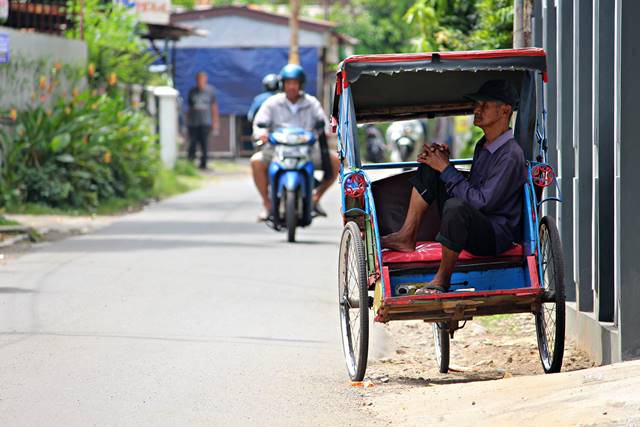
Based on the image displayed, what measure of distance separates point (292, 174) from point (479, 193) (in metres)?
8.54

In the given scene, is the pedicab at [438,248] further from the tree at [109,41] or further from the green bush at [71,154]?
the tree at [109,41]

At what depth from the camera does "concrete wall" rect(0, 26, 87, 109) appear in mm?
19328

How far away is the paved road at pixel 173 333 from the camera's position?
7.23 metres

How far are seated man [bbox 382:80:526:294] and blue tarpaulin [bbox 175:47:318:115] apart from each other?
33.5 metres

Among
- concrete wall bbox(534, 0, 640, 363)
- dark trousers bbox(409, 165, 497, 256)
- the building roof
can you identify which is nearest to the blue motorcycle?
concrete wall bbox(534, 0, 640, 363)

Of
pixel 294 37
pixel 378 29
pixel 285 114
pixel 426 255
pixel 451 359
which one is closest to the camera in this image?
pixel 426 255

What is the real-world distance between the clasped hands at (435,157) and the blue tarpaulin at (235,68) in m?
33.7

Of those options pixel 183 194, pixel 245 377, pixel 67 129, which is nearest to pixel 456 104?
pixel 245 377

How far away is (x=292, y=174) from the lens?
53.5 ft

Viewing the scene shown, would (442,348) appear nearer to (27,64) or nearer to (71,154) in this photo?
(71,154)

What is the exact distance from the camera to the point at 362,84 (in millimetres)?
9062

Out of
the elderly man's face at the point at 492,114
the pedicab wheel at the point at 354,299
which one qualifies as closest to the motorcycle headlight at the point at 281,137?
the pedicab wheel at the point at 354,299

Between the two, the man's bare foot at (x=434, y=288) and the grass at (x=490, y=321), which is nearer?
the man's bare foot at (x=434, y=288)

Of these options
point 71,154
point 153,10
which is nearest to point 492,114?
point 71,154
